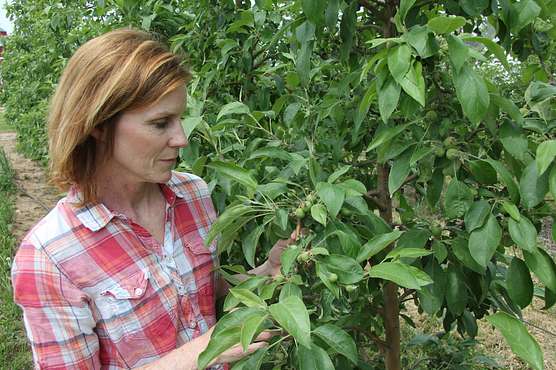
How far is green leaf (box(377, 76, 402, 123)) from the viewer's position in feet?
3.17

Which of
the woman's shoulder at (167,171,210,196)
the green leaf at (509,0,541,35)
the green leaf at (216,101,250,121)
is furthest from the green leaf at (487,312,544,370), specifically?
the woman's shoulder at (167,171,210,196)

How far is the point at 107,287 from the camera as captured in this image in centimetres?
133

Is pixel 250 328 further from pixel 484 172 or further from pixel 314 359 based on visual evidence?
pixel 484 172

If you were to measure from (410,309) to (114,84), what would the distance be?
126 inches

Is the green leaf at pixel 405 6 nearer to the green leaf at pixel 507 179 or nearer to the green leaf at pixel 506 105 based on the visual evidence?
the green leaf at pixel 506 105

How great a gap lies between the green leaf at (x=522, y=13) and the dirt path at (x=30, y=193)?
410 cm

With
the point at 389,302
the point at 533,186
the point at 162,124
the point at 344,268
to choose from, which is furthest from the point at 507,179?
the point at 162,124

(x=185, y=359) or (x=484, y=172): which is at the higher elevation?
(x=484, y=172)

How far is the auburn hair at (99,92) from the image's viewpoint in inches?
50.6

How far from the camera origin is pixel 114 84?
4.18 feet

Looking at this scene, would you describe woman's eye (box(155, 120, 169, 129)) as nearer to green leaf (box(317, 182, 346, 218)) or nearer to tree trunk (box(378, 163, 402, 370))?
green leaf (box(317, 182, 346, 218))

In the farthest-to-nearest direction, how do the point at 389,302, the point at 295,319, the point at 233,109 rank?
1. the point at 389,302
2. the point at 233,109
3. the point at 295,319

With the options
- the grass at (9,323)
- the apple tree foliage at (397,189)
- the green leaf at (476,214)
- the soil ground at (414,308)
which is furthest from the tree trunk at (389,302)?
the grass at (9,323)

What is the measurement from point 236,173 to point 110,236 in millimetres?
530
